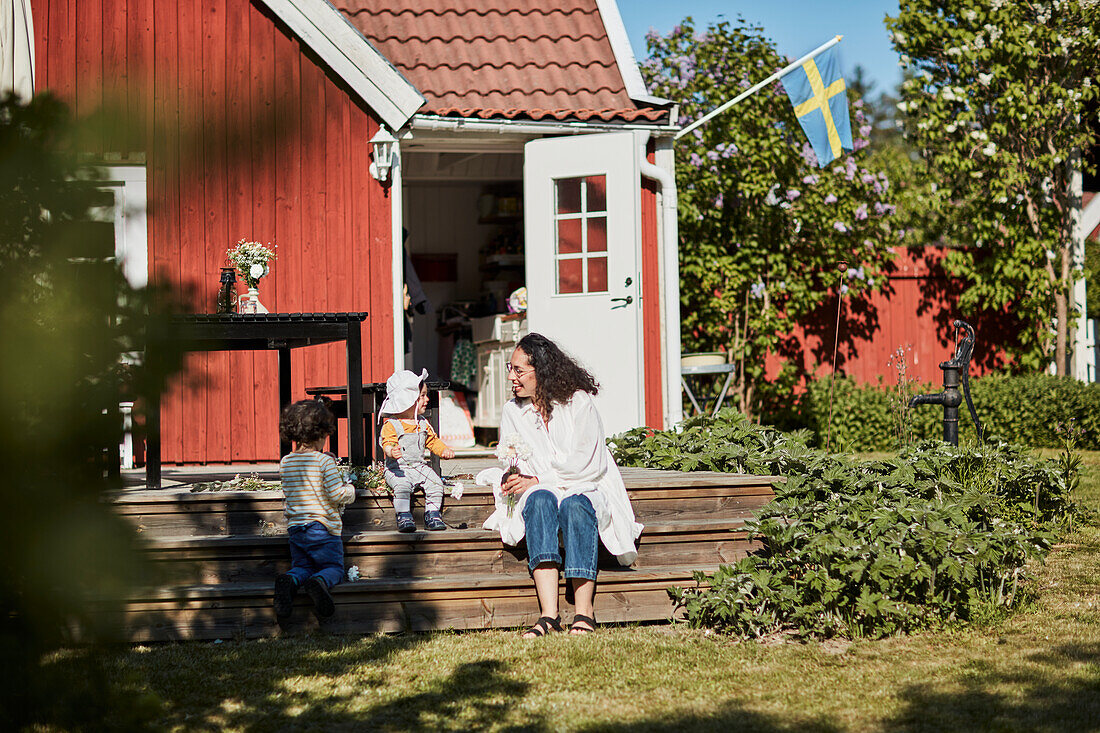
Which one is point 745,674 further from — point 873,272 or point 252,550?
point 873,272

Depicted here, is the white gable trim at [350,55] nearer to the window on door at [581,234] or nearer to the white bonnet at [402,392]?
the window on door at [581,234]

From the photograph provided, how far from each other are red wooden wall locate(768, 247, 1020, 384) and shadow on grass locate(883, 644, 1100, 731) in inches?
307

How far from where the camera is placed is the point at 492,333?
A: 967cm

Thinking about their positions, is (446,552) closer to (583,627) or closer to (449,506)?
(449,506)

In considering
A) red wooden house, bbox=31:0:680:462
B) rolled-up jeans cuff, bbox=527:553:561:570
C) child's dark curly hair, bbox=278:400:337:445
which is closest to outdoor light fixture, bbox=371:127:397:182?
red wooden house, bbox=31:0:680:462

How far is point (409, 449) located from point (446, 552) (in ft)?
2.09

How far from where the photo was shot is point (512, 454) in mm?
4805

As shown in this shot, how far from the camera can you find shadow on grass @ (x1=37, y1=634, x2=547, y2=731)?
3240 millimetres

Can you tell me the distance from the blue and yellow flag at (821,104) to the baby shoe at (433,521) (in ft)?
19.5

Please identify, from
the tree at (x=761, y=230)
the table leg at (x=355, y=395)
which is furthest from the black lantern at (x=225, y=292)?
the tree at (x=761, y=230)

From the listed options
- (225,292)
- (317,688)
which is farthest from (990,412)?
(225,292)

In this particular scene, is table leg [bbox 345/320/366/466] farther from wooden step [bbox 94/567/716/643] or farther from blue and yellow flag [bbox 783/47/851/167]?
blue and yellow flag [bbox 783/47/851/167]

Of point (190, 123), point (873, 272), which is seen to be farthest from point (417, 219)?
point (190, 123)

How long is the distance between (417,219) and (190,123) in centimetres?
1086
